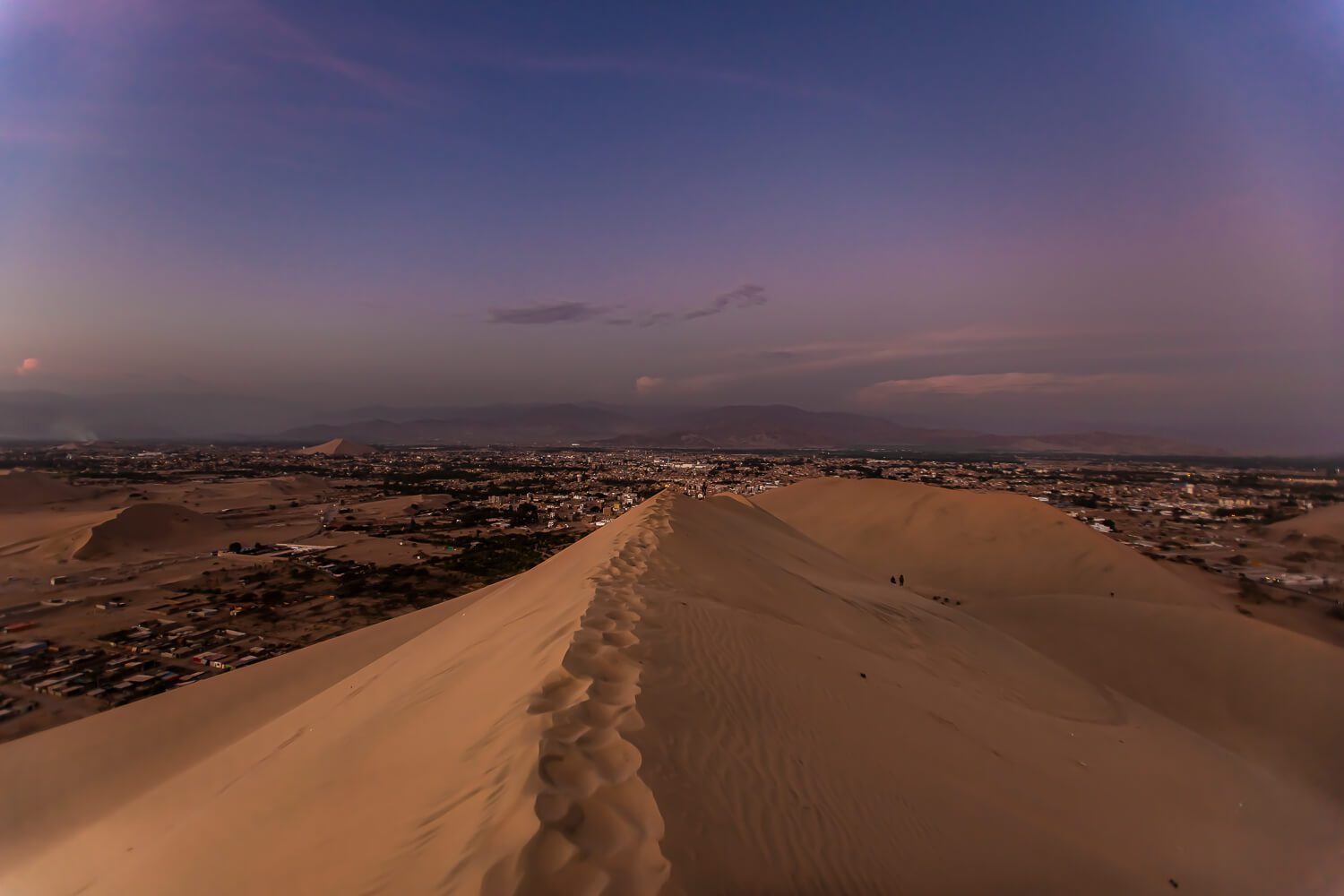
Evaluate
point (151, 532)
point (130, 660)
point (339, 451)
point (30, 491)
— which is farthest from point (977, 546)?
point (339, 451)

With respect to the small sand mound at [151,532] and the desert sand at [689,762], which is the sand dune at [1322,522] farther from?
the small sand mound at [151,532]

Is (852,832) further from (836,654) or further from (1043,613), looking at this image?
(1043,613)

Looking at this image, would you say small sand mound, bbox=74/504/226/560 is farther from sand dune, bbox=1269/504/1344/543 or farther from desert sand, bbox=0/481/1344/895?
sand dune, bbox=1269/504/1344/543

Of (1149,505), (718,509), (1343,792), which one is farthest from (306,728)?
(1149,505)

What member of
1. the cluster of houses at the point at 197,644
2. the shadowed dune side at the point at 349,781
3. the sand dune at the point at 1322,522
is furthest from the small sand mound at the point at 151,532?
the sand dune at the point at 1322,522

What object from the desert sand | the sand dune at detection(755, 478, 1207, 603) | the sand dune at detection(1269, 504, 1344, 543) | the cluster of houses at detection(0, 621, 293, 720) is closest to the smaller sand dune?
the cluster of houses at detection(0, 621, 293, 720)
